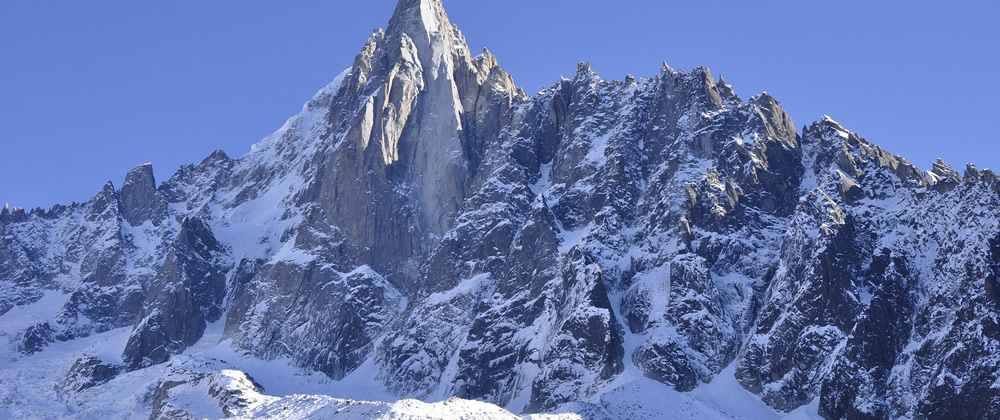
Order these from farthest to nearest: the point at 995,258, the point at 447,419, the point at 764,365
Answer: the point at 764,365, the point at 995,258, the point at 447,419

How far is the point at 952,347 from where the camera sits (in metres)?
178

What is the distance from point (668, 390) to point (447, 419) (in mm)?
41111

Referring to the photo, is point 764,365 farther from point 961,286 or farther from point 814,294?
point 961,286

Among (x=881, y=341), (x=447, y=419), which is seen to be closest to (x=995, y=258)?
(x=881, y=341)

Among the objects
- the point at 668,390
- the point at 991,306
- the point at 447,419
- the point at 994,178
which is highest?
the point at 994,178

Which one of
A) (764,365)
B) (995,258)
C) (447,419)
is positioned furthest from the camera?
(764,365)

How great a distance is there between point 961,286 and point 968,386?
52.3 feet

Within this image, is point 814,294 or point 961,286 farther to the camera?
point 814,294

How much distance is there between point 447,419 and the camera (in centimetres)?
16788

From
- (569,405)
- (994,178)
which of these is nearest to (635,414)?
(569,405)

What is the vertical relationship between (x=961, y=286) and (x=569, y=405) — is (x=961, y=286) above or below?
above

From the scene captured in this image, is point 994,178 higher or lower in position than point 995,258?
higher

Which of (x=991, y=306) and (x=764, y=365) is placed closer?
(x=991, y=306)

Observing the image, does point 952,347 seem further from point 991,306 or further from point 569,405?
point 569,405
